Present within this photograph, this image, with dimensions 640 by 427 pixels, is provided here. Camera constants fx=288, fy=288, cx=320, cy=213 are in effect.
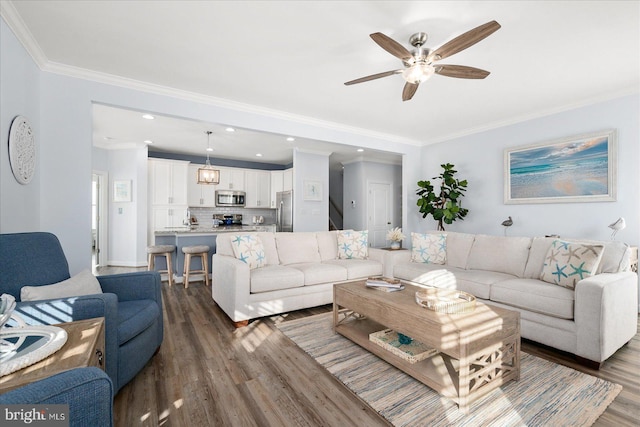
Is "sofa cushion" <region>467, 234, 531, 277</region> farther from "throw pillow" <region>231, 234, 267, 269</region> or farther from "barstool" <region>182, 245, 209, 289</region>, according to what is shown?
"barstool" <region>182, 245, 209, 289</region>

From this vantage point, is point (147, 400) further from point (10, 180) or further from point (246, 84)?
point (246, 84)

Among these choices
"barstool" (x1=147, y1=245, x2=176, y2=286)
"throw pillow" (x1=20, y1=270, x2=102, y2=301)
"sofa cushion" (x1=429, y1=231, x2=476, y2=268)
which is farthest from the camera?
"barstool" (x1=147, y1=245, x2=176, y2=286)

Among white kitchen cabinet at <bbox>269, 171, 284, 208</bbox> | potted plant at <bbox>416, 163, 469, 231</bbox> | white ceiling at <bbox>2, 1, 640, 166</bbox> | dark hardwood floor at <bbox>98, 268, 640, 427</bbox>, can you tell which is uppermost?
white ceiling at <bbox>2, 1, 640, 166</bbox>

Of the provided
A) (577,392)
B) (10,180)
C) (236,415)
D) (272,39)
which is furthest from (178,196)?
(577,392)

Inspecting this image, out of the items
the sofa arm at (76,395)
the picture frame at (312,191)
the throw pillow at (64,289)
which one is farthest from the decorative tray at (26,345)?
the picture frame at (312,191)

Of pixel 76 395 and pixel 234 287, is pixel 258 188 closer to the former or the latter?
pixel 234 287

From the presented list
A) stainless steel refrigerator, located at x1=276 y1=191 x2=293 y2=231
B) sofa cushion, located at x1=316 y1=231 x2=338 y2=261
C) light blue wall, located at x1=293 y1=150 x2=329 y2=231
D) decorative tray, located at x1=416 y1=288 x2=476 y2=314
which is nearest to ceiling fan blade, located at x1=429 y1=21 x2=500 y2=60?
decorative tray, located at x1=416 y1=288 x2=476 y2=314

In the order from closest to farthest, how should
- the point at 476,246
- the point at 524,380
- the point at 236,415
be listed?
the point at 236,415, the point at 524,380, the point at 476,246

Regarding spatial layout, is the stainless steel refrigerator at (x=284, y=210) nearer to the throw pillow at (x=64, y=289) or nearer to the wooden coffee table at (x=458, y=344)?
the wooden coffee table at (x=458, y=344)

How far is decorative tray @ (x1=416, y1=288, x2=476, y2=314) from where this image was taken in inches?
77.6

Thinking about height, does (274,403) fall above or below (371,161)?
below

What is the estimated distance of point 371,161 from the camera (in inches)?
297

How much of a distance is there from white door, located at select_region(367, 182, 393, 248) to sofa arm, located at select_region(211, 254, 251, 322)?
190 inches

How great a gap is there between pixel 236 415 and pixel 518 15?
337cm
